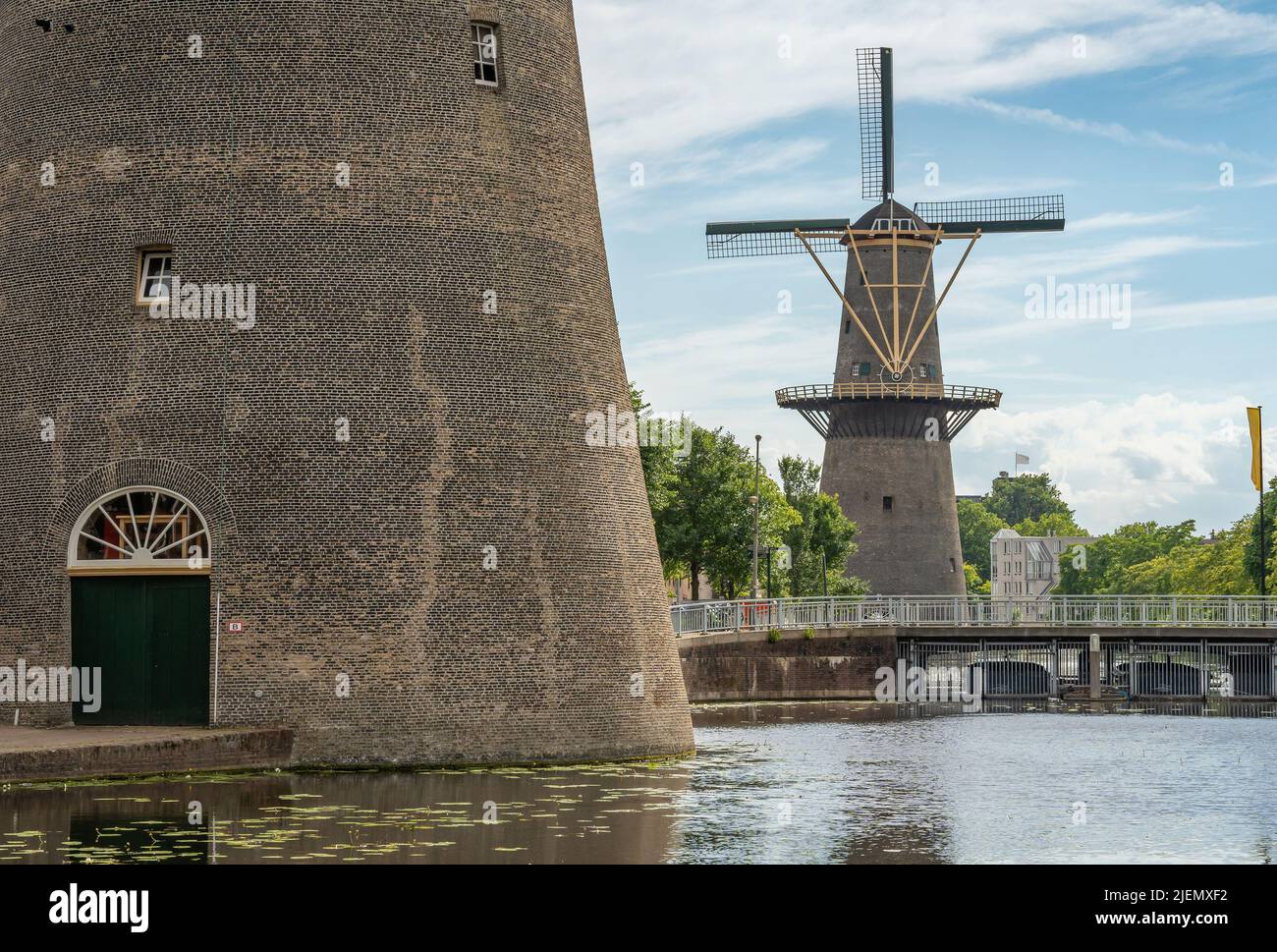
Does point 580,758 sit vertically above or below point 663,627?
below

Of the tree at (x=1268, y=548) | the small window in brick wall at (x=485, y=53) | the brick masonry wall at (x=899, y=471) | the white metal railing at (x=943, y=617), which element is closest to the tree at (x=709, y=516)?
the white metal railing at (x=943, y=617)

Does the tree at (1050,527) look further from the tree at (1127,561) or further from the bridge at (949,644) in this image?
the bridge at (949,644)

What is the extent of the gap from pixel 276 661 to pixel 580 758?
4.33 metres

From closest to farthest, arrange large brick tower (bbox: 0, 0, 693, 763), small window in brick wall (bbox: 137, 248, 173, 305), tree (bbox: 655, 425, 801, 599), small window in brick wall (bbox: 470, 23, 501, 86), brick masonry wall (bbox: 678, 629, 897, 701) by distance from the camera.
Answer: large brick tower (bbox: 0, 0, 693, 763), small window in brick wall (bbox: 137, 248, 173, 305), small window in brick wall (bbox: 470, 23, 501, 86), brick masonry wall (bbox: 678, 629, 897, 701), tree (bbox: 655, 425, 801, 599)

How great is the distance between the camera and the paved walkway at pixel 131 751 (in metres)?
20.9

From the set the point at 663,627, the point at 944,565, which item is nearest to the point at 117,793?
the point at 663,627

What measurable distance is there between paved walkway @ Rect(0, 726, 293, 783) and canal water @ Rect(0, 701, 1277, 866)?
250 mm

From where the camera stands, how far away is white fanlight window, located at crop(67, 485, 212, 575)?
80.0 ft

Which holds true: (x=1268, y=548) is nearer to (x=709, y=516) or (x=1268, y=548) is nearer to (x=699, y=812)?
(x=709, y=516)

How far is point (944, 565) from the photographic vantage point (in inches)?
2756

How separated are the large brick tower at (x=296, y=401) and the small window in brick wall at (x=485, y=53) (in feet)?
0.76

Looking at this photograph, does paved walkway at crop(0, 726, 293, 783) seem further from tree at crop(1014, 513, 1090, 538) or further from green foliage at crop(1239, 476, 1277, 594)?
tree at crop(1014, 513, 1090, 538)

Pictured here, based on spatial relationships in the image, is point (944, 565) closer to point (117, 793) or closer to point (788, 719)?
point (788, 719)

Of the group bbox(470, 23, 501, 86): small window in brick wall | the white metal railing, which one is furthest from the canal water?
the white metal railing
